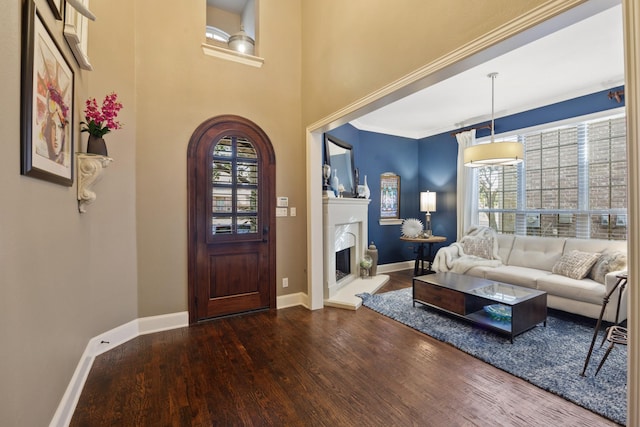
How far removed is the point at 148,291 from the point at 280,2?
364 cm

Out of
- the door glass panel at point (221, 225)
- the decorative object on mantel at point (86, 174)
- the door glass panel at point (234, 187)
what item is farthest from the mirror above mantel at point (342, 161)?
the decorative object on mantel at point (86, 174)

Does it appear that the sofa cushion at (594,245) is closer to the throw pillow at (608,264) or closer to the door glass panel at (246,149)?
the throw pillow at (608,264)

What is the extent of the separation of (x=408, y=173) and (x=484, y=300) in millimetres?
3625

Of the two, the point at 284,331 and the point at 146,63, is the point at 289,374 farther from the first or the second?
the point at 146,63

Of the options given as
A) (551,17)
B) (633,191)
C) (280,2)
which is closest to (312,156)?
(280,2)

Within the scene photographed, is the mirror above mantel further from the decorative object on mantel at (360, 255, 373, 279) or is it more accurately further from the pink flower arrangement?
the pink flower arrangement

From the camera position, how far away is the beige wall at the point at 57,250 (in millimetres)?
1083

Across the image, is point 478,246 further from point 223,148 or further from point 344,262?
point 223,148

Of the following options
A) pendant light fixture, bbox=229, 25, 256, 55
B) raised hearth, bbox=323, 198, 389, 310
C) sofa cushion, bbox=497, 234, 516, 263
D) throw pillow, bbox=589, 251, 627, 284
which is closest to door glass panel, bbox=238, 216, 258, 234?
raised hearth, bbox=323, 198, 389, 310

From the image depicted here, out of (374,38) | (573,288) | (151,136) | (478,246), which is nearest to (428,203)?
(478,246)

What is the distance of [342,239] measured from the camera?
14.9 ft

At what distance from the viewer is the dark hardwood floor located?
177 cm

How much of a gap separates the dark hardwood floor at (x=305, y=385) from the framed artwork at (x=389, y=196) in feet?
10.5

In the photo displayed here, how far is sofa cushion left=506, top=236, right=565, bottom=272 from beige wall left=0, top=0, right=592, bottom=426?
3099 mm
